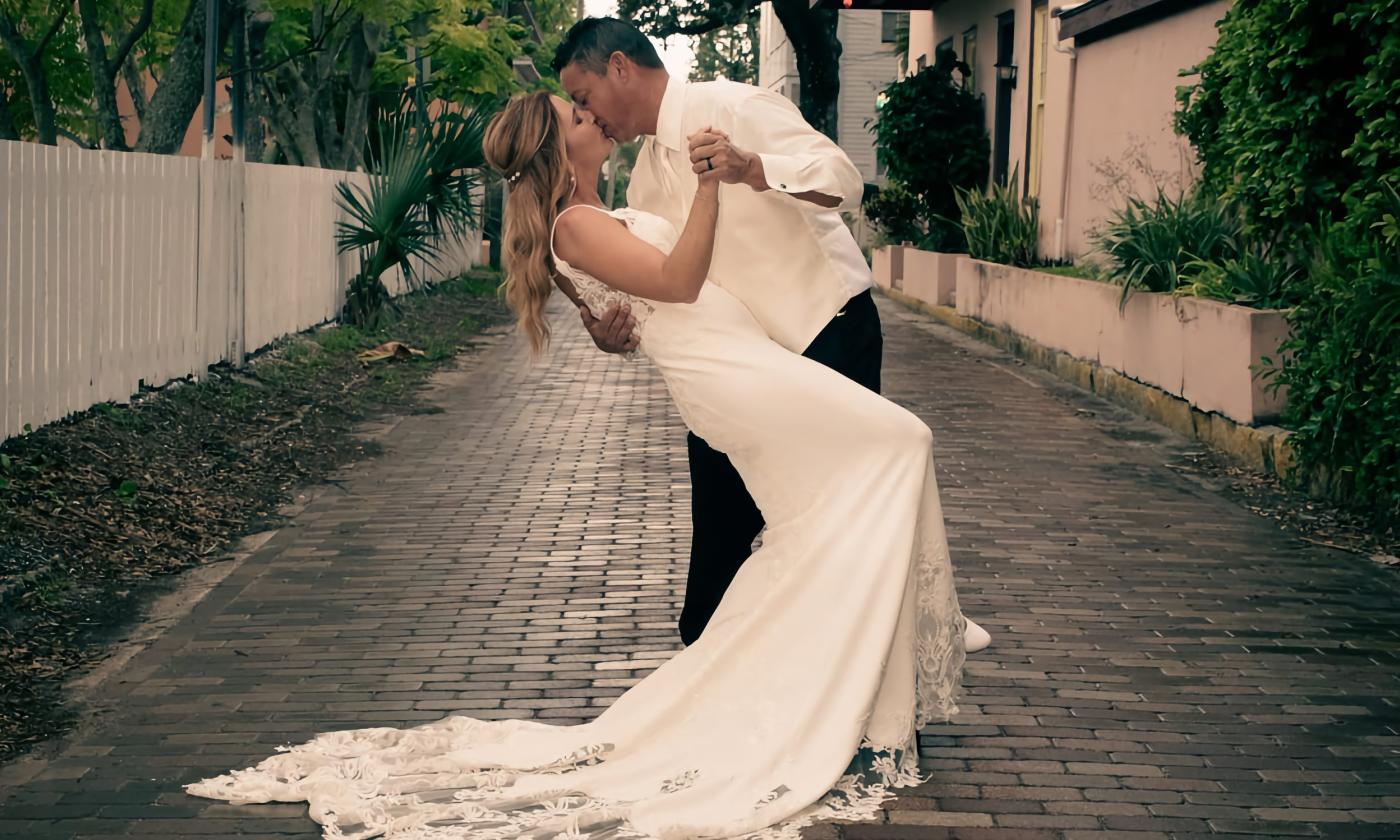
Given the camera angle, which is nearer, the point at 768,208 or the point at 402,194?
the point at 768,208

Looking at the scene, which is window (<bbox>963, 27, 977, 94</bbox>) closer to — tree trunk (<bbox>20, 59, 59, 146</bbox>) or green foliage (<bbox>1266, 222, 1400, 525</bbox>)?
tree trunk (<bbox>20, 59, 59, 146</bbox>)

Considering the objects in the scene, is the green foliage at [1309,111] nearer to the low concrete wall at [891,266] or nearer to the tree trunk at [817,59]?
the low concrete wall at [891,266]

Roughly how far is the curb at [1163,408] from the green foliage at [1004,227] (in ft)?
2.88

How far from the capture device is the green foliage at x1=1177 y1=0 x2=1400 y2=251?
8.34 m

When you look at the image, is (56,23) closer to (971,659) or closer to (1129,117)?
(1129,117)

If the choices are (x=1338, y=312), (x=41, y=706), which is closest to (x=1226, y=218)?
(x=1338, y=312)

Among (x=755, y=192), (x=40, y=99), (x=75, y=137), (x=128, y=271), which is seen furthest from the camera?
(x=75, y=137)

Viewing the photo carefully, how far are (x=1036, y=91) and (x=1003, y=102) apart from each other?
2.18 meters

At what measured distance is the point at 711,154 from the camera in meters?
3.90

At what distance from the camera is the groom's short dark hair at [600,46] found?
4.30 meters

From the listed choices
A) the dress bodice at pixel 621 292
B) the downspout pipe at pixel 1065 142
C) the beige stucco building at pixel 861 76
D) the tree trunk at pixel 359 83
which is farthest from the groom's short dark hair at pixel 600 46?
the beige stucco building at pixel 861 76

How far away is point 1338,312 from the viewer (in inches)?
324

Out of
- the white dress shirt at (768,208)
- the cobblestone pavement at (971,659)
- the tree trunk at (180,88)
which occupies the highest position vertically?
the tree trunk at (180,88)

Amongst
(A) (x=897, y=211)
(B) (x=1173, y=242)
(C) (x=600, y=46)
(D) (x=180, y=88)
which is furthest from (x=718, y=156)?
(A) (x=897, y=211)
